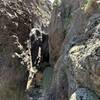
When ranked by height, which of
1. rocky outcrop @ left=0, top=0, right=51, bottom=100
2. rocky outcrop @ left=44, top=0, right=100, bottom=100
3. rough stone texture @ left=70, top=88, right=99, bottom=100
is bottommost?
rough stone texture @ left=70, top=88, right=99, bottom=100

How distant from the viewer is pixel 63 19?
9.53m

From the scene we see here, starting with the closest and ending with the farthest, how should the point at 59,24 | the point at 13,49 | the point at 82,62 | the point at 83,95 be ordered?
the point at 83,95 → the point at 82,62 → the point at 59,24 → the point at 13,49

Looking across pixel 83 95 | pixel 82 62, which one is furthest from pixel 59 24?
pixel 83 95

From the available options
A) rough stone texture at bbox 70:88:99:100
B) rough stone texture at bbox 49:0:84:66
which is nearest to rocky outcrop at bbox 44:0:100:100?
rough stone texture at bbox 70:88:99:100

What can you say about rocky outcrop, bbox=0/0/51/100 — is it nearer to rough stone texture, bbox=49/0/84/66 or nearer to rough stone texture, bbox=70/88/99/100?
rough stone texture, bbox=49/0/84/66

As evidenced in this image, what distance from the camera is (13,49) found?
11180mm

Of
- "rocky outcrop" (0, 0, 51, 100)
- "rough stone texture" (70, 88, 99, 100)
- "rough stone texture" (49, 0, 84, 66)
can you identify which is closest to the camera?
"rough stone texture" (70, 88, 99, 100)

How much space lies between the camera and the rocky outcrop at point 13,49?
36.1 ft

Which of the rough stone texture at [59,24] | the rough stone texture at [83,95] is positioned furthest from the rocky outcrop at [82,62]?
the rough stone texture at [59,24]

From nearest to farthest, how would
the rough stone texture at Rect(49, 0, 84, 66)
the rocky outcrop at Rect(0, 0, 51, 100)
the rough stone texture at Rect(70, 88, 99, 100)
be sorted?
1. the rough stone texture at Rect(70, 88, 99, 100)
2. the rough stone texture at Rect(49, 0, 84, 66)
3. the rocky outcrop at Rect(0, 0, 51, 100)

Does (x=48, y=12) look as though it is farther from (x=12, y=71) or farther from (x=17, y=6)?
(x=12, y=71)

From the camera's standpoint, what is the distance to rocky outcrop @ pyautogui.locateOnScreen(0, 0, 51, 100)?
36.1ft

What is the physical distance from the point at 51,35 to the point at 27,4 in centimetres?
230

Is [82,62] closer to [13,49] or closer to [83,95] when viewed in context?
[83,95]
